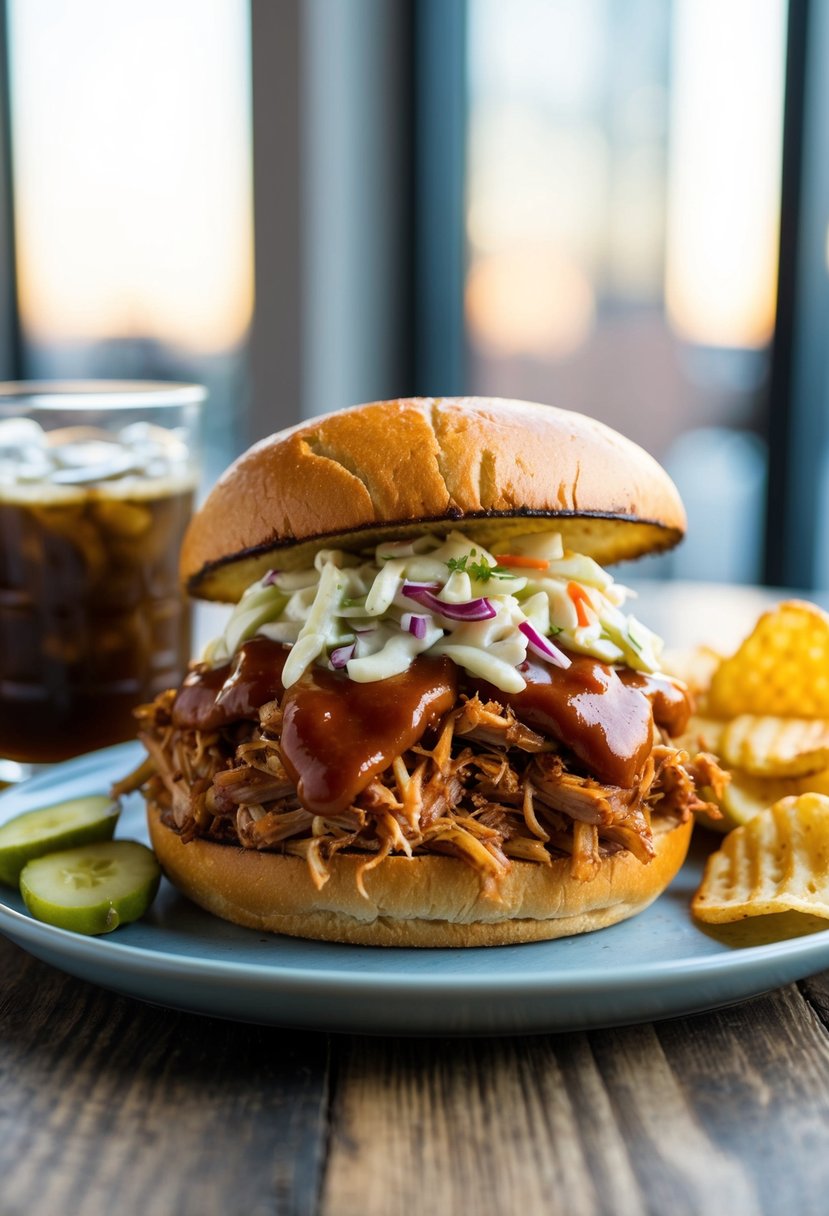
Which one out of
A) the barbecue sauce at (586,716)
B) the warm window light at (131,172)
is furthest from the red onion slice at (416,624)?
the warm window light at (131,172)

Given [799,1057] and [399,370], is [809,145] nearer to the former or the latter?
[399,370]

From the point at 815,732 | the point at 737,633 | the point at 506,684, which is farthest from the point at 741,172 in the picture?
the point at 506,684

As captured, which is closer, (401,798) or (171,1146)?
(171,1146)

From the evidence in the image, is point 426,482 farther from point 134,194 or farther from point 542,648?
point 134,194

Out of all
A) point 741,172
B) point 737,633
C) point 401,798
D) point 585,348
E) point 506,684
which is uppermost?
point 741,172

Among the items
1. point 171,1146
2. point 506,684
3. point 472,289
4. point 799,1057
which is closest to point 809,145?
point 472,289

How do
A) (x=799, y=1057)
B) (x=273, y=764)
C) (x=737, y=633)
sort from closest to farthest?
(x=799, y=1057)
(x=273, y=764)
(x=737, y=633)

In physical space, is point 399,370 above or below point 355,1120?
above

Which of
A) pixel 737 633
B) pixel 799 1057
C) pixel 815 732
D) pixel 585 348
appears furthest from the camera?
pixel 585 348
